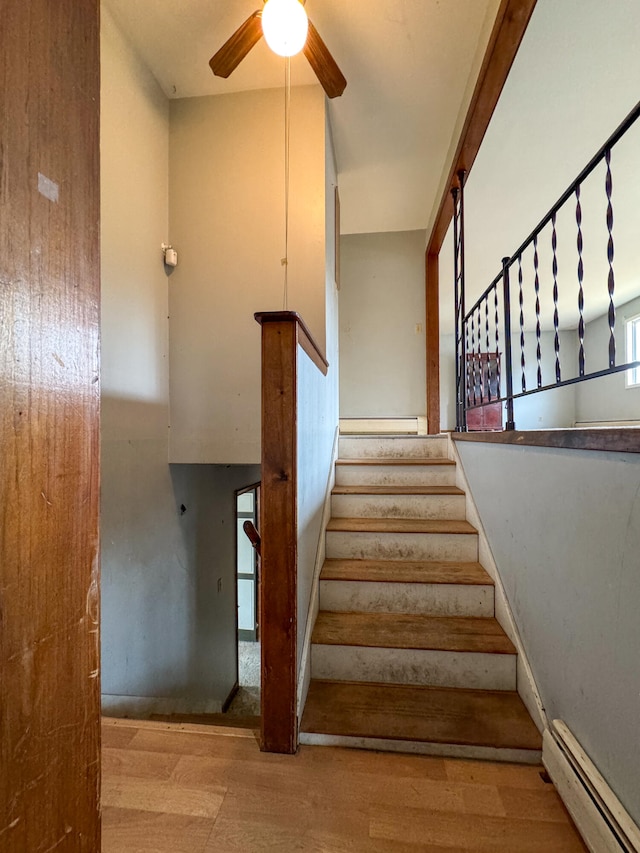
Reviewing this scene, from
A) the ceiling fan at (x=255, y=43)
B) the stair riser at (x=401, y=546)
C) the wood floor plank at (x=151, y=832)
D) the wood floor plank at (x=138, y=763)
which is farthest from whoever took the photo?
the stair riser at (x=401, y=546)

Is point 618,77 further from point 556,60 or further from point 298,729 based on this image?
point 298,729

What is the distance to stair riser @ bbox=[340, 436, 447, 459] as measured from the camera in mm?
3053

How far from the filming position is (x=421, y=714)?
4.75ft

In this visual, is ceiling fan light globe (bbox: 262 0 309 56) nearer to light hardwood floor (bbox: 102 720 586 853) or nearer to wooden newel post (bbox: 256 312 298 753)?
wooden newel post (bbox: 256 312 298 753)

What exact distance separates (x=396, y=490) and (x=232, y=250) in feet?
6.15

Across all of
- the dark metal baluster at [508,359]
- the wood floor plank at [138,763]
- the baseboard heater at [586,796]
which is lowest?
the wood floor plank at [138,763]

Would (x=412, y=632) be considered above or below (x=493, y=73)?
below

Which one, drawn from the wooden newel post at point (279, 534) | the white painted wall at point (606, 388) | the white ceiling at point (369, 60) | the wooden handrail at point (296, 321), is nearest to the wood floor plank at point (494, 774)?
the wooden newel post at point (279, 534)

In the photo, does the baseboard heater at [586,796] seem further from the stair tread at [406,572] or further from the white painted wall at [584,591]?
the stair tread at [406,572]

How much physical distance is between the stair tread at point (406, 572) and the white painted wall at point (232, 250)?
862 mm

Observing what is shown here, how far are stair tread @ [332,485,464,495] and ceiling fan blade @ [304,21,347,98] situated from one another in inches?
91.4

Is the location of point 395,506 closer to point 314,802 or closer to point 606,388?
point 314,802

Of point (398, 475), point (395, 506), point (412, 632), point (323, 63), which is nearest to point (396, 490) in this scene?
point (395, 506)

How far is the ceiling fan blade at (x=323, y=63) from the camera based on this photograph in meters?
1.85
